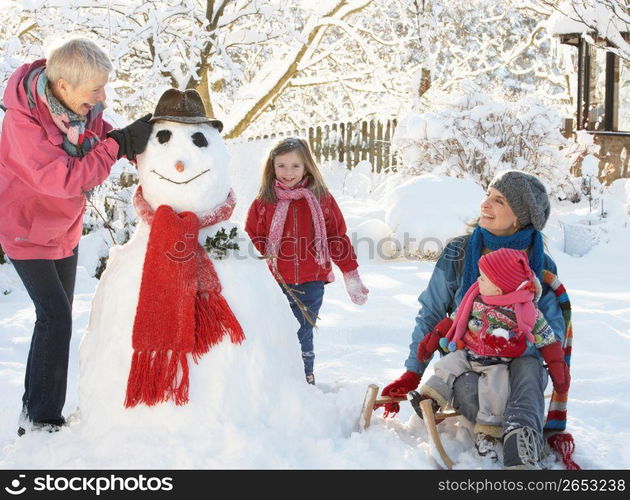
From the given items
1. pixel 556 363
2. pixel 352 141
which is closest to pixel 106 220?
pixel 556 363

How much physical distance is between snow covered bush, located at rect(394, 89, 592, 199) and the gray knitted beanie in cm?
493

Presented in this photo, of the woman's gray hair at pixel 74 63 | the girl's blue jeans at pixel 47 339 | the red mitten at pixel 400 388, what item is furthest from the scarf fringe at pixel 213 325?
the woman's gray hair at pixel 74 63

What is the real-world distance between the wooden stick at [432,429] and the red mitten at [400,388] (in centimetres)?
24

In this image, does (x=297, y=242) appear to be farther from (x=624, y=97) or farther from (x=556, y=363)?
(x=624, y=97)

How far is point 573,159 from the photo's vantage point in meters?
9.34

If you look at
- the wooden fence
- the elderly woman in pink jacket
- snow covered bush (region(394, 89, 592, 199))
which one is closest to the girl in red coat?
the elderly woman in pink jacket

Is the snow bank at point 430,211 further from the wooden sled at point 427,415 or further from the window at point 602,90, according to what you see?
the window at point 602,90

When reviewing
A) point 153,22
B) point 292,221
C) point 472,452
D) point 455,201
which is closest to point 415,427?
point 472,452

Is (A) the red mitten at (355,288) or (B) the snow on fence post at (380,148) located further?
(B) the snow on fence post at (380,148)

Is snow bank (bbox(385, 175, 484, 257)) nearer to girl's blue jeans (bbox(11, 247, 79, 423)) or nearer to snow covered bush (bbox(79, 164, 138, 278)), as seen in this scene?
snow covered bush (bbox(79, 164, 138, 278))

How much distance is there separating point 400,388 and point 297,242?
38.2 inches

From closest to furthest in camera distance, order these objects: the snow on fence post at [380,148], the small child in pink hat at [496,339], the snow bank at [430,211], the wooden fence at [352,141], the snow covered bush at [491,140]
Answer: the small child in pink hat at [496,339] → the snow bank at [430,211] → the snow covered bush at [491,140] → the snow on fence post at [380,148] → the wooden fence at [352,141]

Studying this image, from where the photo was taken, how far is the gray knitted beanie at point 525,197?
2873 mm

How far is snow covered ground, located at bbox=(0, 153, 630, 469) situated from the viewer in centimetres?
248
